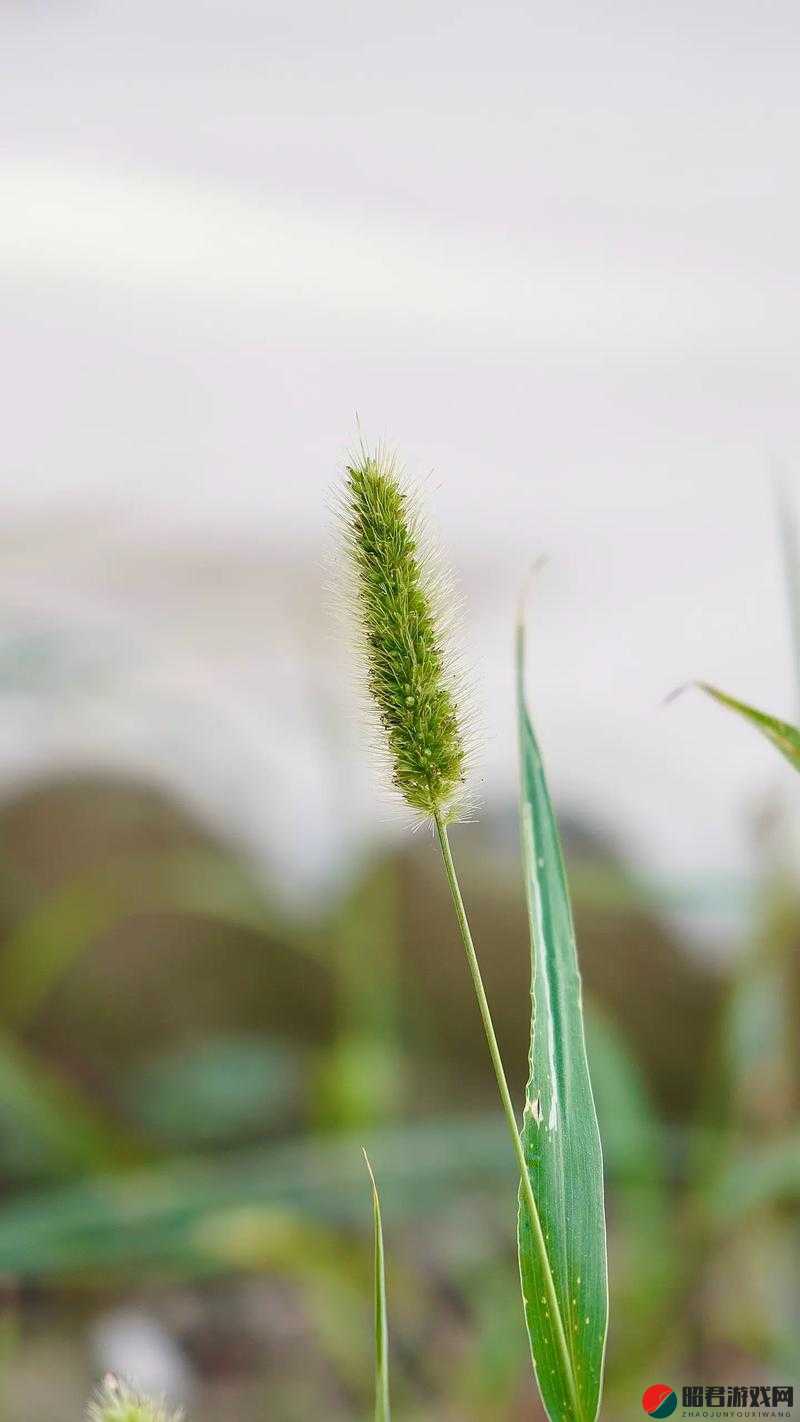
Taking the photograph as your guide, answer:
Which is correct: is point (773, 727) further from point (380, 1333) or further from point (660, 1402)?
point (660, 1402)

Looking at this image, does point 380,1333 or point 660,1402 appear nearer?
point 380,1333

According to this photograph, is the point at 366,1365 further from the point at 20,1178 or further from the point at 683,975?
the point at 683,975

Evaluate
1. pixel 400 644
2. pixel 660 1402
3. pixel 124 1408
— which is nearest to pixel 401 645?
pixel 400 644

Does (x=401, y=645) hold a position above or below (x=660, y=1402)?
above

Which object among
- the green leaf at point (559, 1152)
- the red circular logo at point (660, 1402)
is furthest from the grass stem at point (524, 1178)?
the red circular logo at point (660, 1402)

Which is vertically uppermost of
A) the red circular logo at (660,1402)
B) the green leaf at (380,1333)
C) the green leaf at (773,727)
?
the green leaf at (773,727)

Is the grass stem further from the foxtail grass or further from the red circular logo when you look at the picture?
the red circular logo

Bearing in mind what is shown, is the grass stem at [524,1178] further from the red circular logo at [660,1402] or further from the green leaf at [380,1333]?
the red circular logo at [660,1402]
